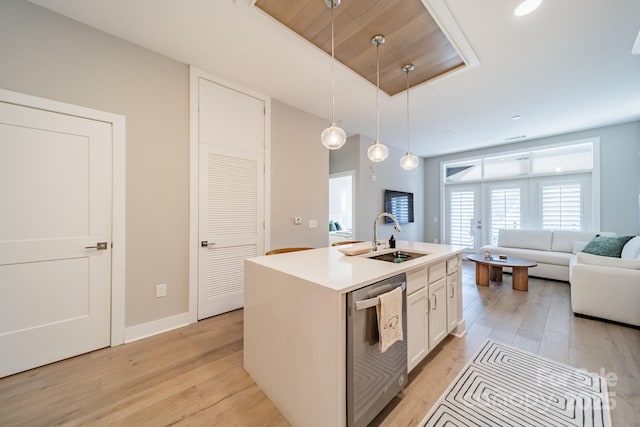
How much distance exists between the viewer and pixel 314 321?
1.20 m

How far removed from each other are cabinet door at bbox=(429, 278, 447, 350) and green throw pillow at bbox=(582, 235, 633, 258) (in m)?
3.39

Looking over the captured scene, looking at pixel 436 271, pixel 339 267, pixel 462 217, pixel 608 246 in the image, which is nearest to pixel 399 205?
pixel 462 217

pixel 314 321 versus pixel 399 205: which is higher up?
pixel 399 205

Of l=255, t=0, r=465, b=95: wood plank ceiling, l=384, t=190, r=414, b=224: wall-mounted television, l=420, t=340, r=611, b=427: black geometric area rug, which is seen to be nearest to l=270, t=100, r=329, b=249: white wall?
l=255, t=0, r=465, b=95: wood plank ceiling

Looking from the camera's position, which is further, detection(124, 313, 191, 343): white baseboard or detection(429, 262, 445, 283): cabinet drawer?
detection(124, 313, 191, 343): white baseboard

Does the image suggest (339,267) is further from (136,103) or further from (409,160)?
(136,103)

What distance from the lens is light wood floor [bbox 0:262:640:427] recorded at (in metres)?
1.39

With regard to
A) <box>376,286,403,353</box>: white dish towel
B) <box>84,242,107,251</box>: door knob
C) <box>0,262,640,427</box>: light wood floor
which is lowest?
<box>0,262,640,427</box>: light wood floor

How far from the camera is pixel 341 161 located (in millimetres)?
5078

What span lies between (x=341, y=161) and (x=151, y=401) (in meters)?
4.55

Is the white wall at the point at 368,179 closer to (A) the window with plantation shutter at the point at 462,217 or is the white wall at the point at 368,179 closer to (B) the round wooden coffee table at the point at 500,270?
(A) the window with plantation shutter at the point at 462,217

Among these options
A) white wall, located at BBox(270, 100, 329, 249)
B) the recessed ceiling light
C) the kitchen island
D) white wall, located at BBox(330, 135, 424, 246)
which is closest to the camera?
the kitchen island

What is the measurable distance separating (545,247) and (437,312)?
14.3ft

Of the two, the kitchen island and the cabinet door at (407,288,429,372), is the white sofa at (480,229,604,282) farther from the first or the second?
the cabinet door at (407,288,429,372)
